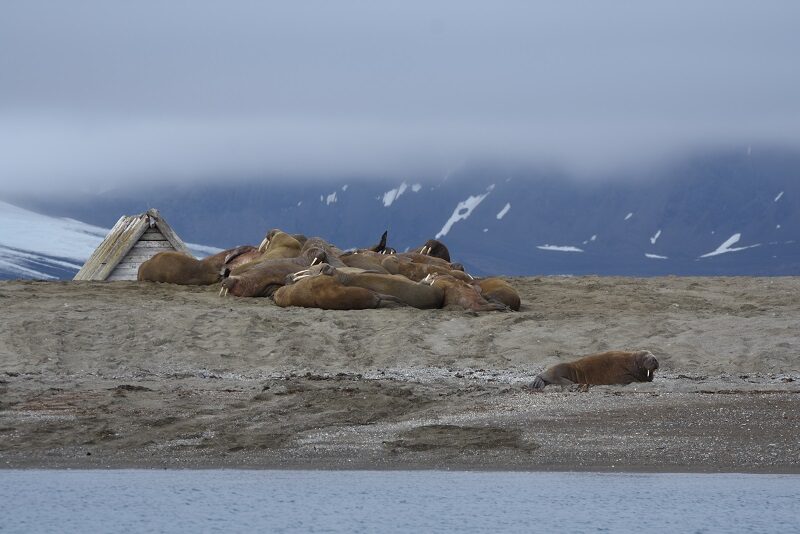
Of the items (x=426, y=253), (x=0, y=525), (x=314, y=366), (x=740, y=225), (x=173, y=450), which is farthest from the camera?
(x=740, y=225)

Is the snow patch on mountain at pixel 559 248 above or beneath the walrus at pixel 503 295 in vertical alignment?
above

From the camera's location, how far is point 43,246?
75.3 metres

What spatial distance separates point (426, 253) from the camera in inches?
984

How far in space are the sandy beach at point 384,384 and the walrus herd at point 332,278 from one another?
0.45 meters

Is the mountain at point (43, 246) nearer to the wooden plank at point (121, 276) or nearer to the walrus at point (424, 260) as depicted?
the wooden plank at point (121, 276)

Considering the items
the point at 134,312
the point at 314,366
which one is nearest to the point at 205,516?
the point at 314,366

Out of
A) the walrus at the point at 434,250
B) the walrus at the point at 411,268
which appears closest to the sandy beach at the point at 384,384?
the walrus at the point at 411,268

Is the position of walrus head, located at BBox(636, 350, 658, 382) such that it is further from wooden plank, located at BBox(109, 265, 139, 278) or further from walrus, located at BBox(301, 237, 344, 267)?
wooden plank, located at BBox(109, 265, 139, 278)

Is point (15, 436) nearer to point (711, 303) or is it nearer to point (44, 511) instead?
point (44, 511)

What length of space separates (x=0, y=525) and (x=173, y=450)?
202cm

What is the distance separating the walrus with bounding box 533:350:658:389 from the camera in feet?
46.1

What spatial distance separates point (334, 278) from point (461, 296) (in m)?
1.69

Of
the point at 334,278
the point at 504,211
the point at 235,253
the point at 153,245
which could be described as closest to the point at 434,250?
the point at 235,253

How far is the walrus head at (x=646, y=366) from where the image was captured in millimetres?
14188
